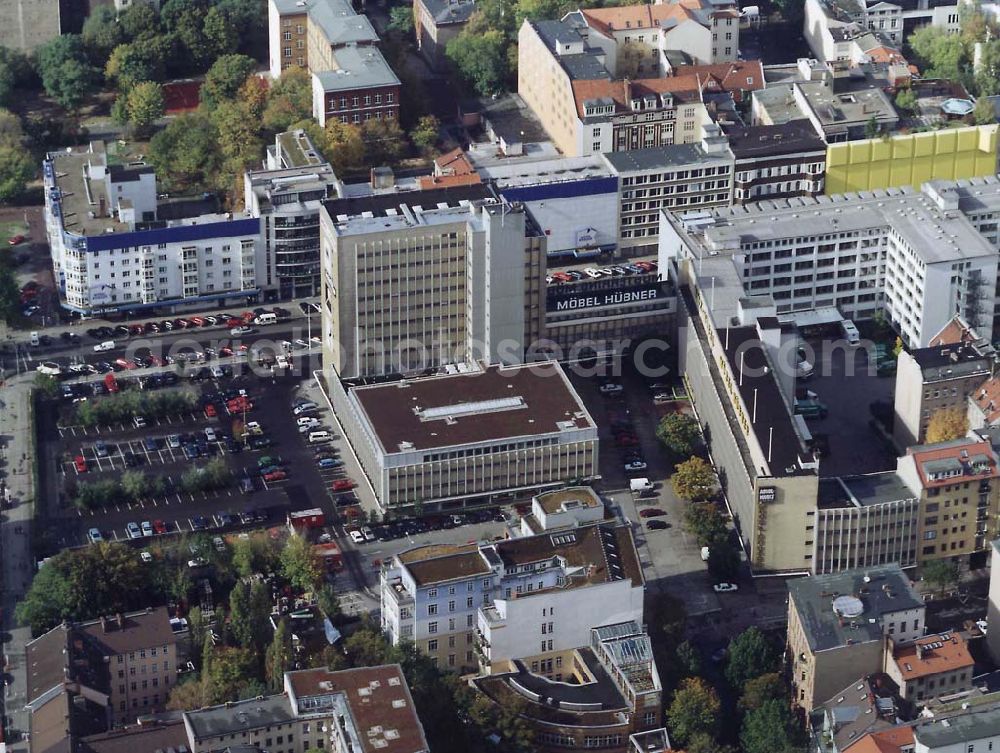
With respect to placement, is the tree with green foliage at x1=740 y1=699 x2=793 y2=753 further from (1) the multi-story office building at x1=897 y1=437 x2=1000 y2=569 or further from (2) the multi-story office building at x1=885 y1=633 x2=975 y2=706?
(1) the multi-story office building at x1=897 y1=437 x2=1000 y2=569

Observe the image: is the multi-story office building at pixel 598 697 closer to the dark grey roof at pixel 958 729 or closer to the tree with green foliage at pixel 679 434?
the dark grey roof at pixel 958 729

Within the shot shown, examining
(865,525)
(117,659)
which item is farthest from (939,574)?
(117,659)

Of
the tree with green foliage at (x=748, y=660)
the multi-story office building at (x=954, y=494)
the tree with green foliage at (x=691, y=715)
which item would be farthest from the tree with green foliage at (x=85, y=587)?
the multi-story office building at (x=954, y=494)

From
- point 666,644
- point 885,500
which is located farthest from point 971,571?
point 666,644

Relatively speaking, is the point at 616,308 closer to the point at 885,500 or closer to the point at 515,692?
the point at 885,500

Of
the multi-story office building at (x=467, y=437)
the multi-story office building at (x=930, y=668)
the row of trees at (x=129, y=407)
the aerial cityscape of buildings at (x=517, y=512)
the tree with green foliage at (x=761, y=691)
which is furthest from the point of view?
the row of trees at (x=129, y=407)

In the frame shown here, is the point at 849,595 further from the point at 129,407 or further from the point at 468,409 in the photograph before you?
the point at 129,407
